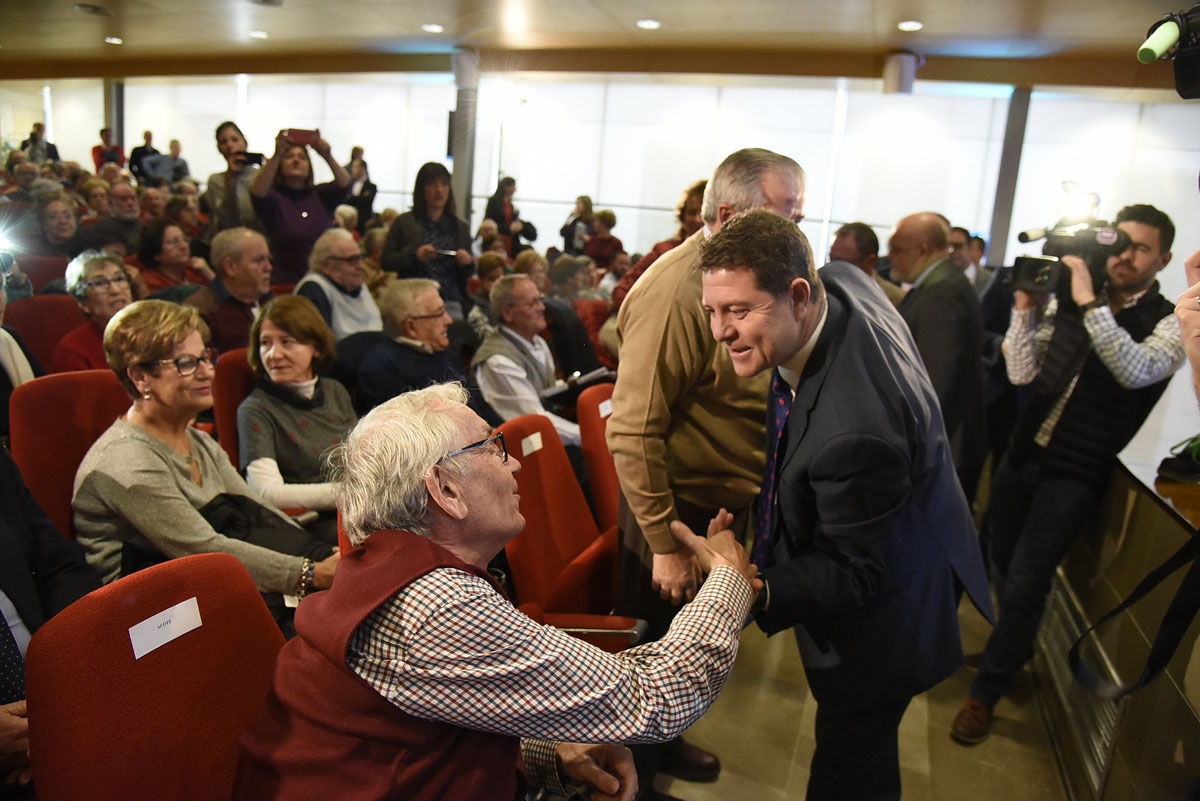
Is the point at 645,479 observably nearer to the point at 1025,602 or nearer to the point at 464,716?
the point at 464,716

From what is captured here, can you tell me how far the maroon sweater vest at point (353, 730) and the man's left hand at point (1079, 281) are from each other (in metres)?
2.12

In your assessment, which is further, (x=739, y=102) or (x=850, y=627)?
(x=739, y=102)

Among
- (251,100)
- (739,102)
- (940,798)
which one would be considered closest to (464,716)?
(940,798)

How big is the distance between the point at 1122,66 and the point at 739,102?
9.59 feet

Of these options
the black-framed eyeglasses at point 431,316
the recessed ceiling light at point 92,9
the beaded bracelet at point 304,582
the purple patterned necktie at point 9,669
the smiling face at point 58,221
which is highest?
the recessed ceiling light at point 92,9

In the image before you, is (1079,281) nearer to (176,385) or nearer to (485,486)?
(485,486)

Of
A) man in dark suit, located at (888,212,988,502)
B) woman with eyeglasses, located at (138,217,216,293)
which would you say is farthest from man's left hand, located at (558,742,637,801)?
woman with eyeglasses, located at (138,217,216,293)

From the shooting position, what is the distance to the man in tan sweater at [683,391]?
1680 mm

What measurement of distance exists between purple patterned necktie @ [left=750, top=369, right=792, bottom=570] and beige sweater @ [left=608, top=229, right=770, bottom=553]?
17 cm

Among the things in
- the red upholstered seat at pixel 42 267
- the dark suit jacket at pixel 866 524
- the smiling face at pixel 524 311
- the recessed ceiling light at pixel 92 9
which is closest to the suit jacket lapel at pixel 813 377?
the dark suit jacket at pixel 866 524

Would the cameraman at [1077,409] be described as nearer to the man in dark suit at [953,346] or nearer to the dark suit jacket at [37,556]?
the man in dark suit at [953,346]

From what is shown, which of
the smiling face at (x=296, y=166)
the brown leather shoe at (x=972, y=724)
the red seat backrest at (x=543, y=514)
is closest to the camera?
the red seat backrest at (x=543, y=514)

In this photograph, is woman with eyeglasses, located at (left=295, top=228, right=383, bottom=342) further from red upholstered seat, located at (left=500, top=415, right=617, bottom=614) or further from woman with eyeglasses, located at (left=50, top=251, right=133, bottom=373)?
red upholstered seat, located at (left=500, top=415, right=617, bottom=614)

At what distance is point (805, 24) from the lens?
231 inches
